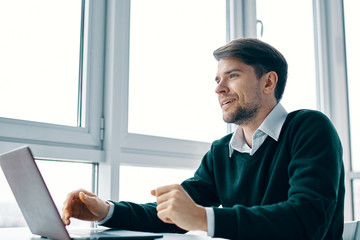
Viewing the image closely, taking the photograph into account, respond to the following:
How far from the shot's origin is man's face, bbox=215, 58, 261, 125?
5.41 ft

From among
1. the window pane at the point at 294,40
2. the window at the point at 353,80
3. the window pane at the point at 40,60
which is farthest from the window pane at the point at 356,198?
the window pane at the point at 40,60

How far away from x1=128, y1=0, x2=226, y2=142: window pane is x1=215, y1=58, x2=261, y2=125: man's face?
0.50m

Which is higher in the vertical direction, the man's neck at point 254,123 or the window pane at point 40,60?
the window pane at point 40,60

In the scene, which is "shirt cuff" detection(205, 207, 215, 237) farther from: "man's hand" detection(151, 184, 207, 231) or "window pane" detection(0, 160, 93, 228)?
"window pane" detection(0, 160, 93, 228)

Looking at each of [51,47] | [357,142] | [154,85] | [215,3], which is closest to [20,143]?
[51,47]

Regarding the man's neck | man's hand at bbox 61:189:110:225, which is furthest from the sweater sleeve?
man's hand at bbox 61:189:110:225

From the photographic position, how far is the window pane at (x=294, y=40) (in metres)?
2.77

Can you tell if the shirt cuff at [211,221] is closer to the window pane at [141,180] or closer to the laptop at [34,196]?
the laptop at [34,196]

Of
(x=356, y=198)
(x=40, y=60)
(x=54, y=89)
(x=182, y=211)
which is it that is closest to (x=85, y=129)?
(x=54, y=89)

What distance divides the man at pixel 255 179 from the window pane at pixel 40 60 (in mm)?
542

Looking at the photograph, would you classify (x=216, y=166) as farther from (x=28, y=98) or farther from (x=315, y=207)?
(x=28, y=98)

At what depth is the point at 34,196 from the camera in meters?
1.04

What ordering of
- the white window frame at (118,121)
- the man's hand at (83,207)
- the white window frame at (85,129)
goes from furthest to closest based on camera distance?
the white window frame at (118,121) < the white window frame at (85,129) < the man's hand at (83,207)

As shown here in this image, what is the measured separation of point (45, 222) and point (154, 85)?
1.14 meters
